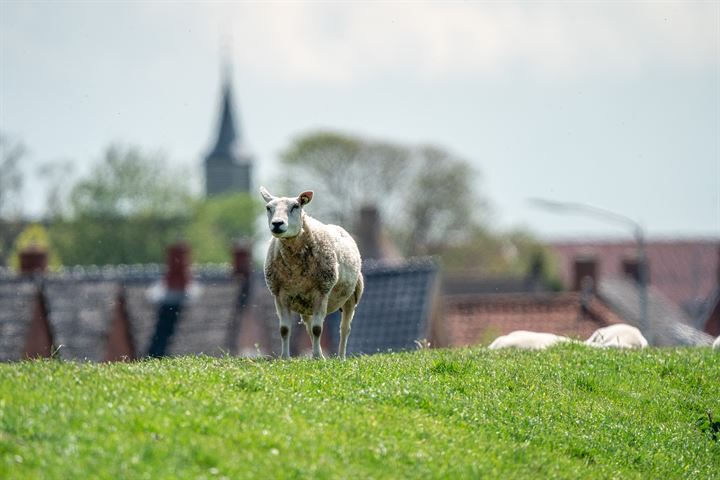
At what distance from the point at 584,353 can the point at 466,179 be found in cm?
8868

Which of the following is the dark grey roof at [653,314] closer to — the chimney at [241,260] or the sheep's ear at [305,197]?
the chimney at [241,260]

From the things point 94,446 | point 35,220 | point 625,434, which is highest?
point 94,446

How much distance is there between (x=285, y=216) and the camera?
65.1ft

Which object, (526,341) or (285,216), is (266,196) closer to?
(285,216)

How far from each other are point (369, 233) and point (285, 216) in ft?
241

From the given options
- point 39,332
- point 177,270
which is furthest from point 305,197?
point 177,270

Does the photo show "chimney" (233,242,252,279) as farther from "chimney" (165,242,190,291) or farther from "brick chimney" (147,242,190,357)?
"chimney" (165,242,190,291)

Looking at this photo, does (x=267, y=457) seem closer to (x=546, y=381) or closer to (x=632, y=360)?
(x=546, y=381)

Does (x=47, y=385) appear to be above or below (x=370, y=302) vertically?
above

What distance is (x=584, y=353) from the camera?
81.5ft

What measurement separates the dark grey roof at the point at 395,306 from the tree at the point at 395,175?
52873 mm

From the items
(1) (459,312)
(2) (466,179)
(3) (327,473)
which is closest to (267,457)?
(3) (327,473)

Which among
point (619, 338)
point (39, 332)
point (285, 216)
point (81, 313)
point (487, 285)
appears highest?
point (285, 216)

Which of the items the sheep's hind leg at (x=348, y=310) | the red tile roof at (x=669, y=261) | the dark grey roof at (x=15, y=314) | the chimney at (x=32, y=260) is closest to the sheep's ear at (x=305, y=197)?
the sheep's hind leg at (x=348, y=310)
